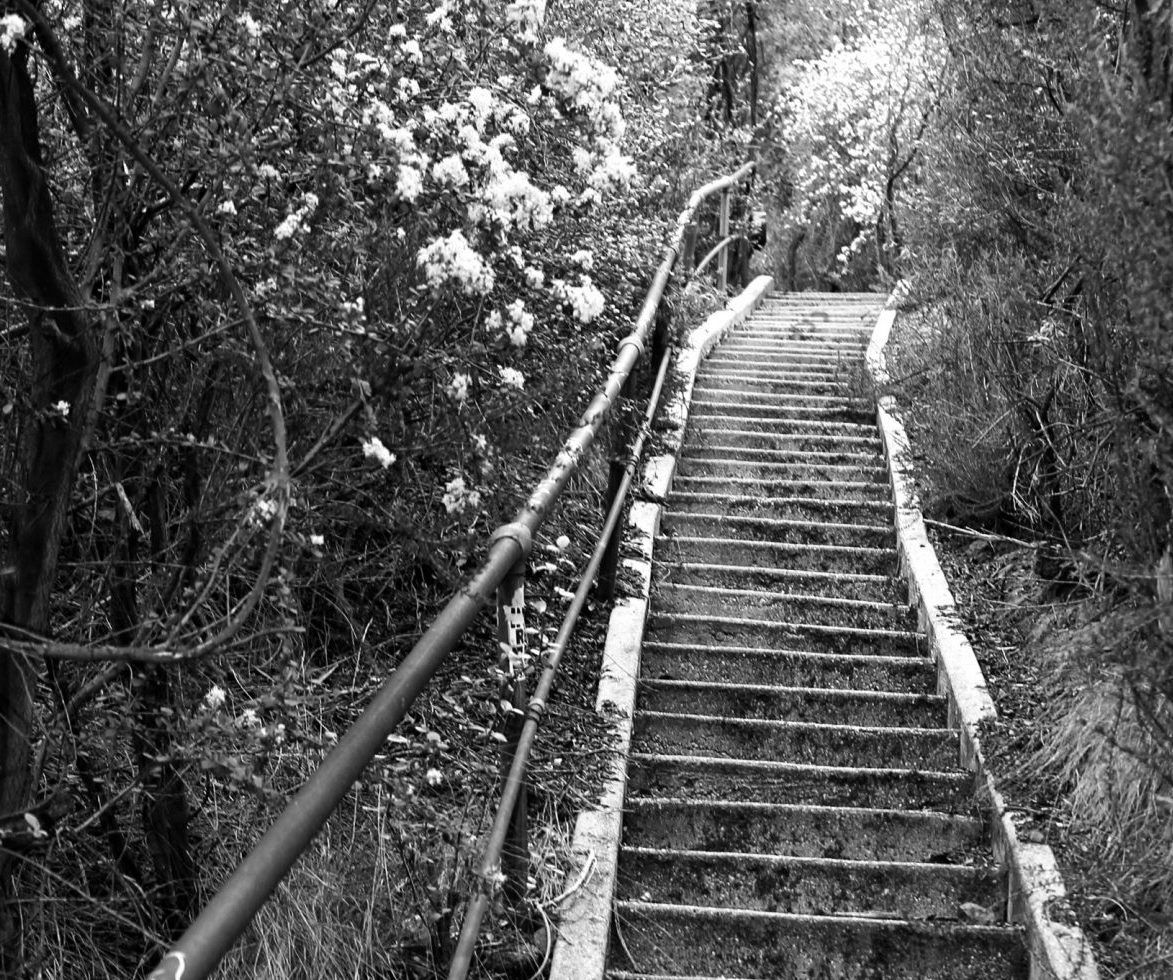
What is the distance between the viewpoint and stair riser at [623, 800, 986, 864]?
4320 mm

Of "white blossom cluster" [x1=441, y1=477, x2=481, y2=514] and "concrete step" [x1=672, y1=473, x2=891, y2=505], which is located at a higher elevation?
"white blossom cluster" [x1=441, y1=477, x2=481, y2=514]

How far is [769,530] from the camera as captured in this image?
6.97 metres

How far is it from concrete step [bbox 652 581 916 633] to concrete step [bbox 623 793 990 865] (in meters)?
1.70

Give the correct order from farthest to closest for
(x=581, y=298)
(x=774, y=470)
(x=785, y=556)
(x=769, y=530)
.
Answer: (x=774, y=470) → (x=769, y=530) → (x=785, y=556) → (x=581, y=298)

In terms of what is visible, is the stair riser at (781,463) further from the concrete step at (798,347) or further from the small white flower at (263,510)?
the small white flower at (263,510)

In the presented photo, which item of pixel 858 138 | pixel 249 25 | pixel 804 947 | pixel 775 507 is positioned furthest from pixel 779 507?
pixel 858 138

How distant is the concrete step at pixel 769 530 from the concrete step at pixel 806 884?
2.97m

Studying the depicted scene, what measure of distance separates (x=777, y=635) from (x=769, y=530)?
1280 millimetres

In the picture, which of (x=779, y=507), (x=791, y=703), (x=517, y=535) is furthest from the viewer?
(x=779, y=507)

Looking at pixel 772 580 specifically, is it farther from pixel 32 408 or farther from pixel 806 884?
pixel 32 408

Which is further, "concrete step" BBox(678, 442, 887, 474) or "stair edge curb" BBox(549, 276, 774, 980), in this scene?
"concrete step" BBox(678, 442, 887, 474)

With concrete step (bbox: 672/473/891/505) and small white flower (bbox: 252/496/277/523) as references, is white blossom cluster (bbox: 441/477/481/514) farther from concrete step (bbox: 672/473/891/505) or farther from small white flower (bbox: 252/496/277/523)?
concrete step (bbox: 672/473/891/505)

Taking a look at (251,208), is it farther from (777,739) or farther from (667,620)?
(667,620)

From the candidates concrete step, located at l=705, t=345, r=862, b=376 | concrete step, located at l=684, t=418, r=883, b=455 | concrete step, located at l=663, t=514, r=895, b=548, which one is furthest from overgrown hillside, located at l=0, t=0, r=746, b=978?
concrete step, located at l=705, t=345, r=862, b=376
